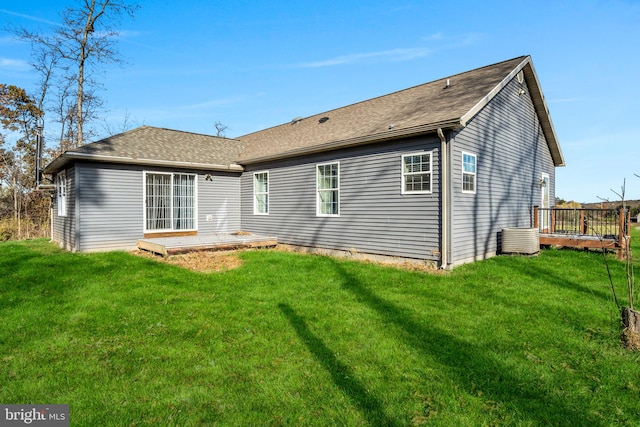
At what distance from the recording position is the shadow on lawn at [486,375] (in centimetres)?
278

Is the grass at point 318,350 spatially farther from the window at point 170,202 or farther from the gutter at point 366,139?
the window at point 170,202

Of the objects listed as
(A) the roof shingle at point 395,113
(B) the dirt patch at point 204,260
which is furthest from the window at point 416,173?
(B) the dirt patch at point 204,260

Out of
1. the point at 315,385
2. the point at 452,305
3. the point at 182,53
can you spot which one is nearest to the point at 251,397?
the point at 315,385

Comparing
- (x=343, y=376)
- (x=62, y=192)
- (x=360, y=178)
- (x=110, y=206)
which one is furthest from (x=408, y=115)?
(x=62, y=192)

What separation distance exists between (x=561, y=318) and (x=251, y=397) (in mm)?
4608

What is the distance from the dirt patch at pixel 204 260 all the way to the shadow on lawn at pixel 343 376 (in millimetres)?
4071

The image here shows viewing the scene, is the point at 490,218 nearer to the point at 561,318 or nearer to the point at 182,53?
the point at 561,318

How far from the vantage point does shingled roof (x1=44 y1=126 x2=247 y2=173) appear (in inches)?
422

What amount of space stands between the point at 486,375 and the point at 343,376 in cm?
142

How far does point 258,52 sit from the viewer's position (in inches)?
607

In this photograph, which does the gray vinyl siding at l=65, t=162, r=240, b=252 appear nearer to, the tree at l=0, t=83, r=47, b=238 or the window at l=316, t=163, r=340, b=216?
the window at l=316, t=163, r=340, b=216

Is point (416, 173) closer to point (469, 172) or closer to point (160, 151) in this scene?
point (469, 172)

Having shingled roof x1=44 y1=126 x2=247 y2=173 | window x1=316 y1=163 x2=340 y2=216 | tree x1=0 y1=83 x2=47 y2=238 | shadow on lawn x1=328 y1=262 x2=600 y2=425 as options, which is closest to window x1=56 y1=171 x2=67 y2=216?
shingled roof x1=44 y1=126 x2=247 y2=173

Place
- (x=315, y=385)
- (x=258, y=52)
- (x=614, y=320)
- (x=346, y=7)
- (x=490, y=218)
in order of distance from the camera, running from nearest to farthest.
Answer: (x=315, y=385) < (x=614, y=320) < (x=490, y=218) < (x=346, y=7) < (x=258, y=52)
